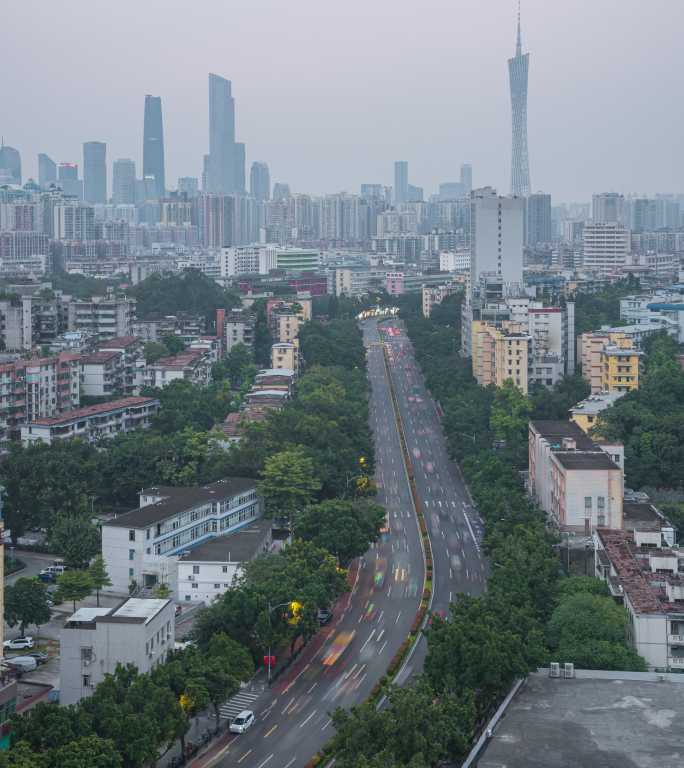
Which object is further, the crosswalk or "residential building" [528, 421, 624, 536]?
"residential building" [528, 421, 624, 536]

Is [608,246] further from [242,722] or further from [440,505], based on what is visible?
[242,722]

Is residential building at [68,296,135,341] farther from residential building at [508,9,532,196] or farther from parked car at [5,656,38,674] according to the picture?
residential building at [508,9,532,196]

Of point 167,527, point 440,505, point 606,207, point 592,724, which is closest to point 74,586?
point 167,527

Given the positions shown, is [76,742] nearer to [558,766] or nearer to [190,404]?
[558,766]

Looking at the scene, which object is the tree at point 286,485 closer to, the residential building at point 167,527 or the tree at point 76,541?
the residential building at point 167,527

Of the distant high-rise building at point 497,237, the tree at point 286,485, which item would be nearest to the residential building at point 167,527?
the tree at point 286,485

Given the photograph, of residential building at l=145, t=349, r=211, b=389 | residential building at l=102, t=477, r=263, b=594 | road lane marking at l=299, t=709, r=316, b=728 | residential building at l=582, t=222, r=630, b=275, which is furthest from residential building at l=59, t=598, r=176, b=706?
residential building at l=582, t=222, r=630, b=275
